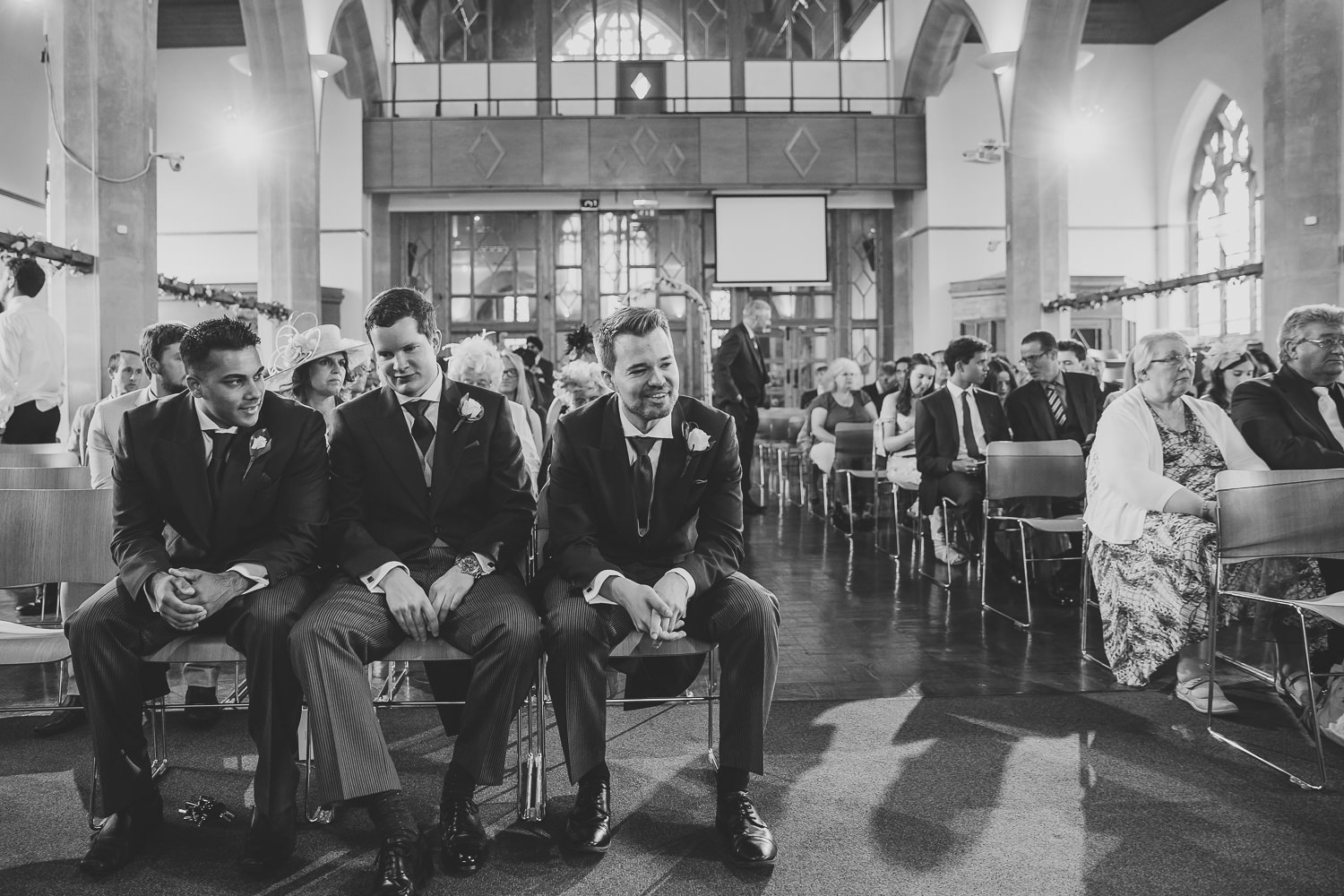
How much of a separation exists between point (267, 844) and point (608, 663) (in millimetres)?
944

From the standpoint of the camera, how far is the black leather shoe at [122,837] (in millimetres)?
2482

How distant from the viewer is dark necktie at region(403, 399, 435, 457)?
3094mm

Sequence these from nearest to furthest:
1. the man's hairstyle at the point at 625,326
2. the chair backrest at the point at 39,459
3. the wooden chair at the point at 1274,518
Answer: the man's hairstyle at the point at 625,326
the wooden chair at the point at 1274,518
the chair backrest at the point at 39,459

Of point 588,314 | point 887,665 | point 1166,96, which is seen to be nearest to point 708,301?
point 588,314

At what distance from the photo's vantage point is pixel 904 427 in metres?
7.34

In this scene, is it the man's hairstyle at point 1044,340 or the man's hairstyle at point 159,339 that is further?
the man's hairstyle at point 1044,340

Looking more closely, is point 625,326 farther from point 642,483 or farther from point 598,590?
point 598,590

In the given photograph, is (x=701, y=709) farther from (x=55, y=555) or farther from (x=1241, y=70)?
(x=1241, y=70)

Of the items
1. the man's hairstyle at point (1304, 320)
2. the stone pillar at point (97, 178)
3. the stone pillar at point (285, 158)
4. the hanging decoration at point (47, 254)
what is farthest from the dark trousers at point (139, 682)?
the stone pillar at point (285, 158)

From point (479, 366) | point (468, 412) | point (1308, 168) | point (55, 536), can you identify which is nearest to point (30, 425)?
point (479, 366)

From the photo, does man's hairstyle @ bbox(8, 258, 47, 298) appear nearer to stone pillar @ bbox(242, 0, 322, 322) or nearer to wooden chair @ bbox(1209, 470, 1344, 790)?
wooden chair @ bbox(1209, 470, 1344, 790)

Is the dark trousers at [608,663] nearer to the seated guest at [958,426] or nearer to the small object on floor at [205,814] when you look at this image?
the small object on floor at [205,814]

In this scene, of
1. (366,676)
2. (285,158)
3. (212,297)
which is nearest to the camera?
(366,676)

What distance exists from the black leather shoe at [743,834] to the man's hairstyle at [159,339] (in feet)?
9.54
